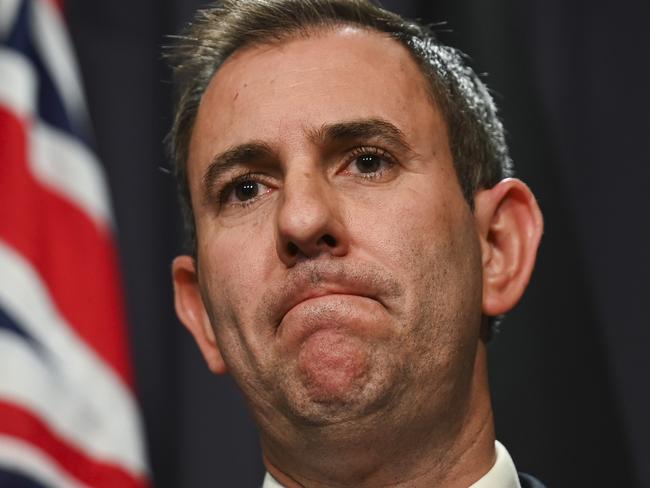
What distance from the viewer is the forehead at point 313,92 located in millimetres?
1357

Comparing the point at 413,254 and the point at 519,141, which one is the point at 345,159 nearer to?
the point at 413,254

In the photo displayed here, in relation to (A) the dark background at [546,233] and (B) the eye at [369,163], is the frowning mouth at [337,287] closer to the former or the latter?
(B) the eye at [369,163]

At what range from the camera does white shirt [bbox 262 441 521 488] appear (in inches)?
53.8

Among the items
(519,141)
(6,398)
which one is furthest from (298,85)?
(519,141)

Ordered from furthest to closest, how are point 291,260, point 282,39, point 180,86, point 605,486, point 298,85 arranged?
point 605,486 < point 180,86 < point 282,39 < point 298,85 < point 291,260

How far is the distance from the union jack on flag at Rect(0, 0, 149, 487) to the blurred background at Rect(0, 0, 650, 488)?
0.46 ft

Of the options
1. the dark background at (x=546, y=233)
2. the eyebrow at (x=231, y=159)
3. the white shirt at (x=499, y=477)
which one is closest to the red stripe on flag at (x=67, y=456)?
the dark background at (x=546, y=233)

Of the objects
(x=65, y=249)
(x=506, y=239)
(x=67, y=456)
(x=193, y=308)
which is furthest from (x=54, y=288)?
(x=506, y=239)

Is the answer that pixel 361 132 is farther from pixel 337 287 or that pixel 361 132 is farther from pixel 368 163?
pixel 337 287

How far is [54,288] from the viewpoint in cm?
206

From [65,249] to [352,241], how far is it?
39.6 inches

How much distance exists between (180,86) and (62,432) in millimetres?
745

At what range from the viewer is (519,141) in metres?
2.33

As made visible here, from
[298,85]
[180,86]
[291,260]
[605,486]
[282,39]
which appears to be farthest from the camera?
[605,486]
